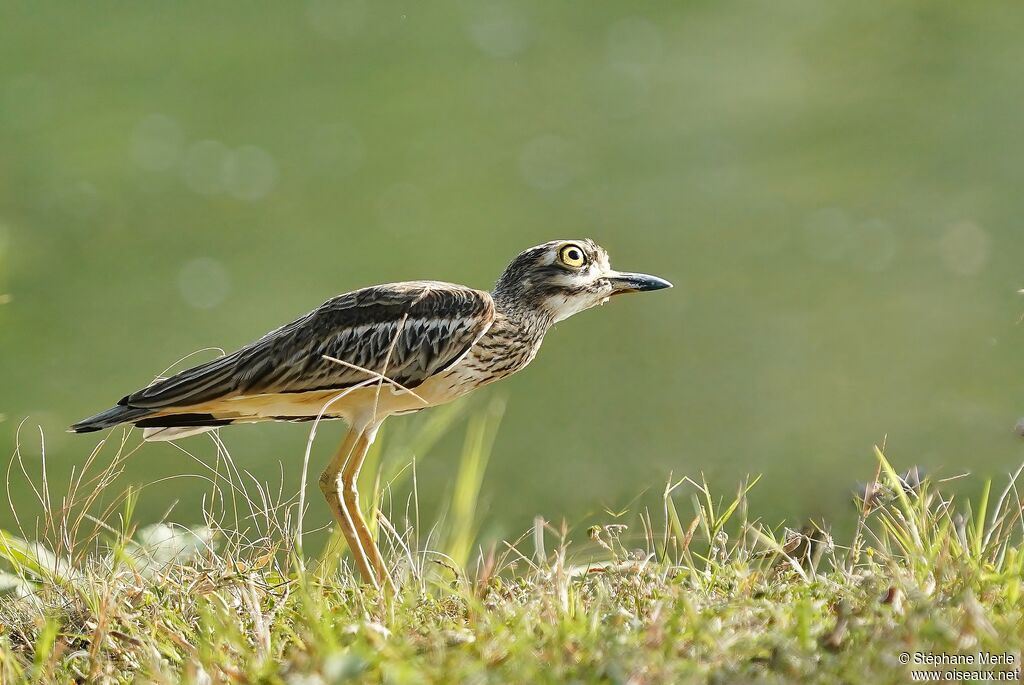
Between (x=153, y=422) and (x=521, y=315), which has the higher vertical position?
(x=521, y=315)

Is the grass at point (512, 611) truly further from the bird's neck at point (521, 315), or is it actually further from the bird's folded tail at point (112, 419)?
the bird's neck at point (521, 315)

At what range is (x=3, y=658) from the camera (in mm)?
2652

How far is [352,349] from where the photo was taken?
3.86 metres

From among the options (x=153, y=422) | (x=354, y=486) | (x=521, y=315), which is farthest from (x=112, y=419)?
(x=521, y=315)

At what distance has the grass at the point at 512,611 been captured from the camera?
7.29 ft

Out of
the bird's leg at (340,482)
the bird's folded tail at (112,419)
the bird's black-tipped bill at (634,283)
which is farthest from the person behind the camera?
the bird's black-tipped bill at (634,283)

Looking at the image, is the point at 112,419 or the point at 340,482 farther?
the point at 340,482

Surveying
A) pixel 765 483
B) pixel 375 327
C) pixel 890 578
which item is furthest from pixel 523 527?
pixel 890 578

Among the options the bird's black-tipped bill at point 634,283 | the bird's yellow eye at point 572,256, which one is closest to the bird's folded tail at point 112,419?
the bird's yellow eye at point 572,256

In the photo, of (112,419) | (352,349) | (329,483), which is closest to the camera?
(112,419)

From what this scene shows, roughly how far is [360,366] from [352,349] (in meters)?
0.09

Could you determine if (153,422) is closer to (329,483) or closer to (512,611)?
(329,483)

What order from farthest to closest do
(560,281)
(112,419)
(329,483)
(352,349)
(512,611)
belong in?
(560,281), (329,483), (352,349), (112,419), (512,611)

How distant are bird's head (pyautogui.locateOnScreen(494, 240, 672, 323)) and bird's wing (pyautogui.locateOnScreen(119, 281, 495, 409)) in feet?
0.59
